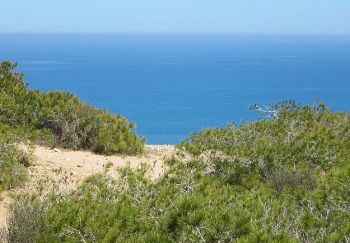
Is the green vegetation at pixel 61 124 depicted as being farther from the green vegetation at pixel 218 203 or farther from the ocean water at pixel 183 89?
the ocean water at pixel 183 89

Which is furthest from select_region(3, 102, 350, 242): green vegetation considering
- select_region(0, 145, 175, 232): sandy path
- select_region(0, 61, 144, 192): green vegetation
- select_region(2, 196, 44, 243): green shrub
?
select_region(0, 61, 144, 192): green vegetation

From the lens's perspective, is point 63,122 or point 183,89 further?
point 183,89

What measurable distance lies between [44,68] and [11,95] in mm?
148752

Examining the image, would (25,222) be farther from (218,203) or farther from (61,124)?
(61,124)

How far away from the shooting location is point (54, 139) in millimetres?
11469

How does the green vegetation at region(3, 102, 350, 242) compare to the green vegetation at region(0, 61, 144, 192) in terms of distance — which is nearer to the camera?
the green vegetation at region(3, 102, 350, 242)

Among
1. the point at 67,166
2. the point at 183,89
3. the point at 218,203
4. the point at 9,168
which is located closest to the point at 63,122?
the point at 67,166

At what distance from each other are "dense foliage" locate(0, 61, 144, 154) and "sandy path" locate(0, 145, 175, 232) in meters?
0.31

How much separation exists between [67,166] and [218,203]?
478cm

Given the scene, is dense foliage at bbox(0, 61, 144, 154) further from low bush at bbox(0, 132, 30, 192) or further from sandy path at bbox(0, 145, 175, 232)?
low bush at bbox(0, 132, 30, 192)

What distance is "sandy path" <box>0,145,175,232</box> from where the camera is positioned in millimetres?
8492

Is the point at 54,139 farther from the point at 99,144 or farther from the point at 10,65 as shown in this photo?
the point at 10,65

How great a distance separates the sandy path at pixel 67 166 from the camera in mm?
8492

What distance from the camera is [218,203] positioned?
5.80m
